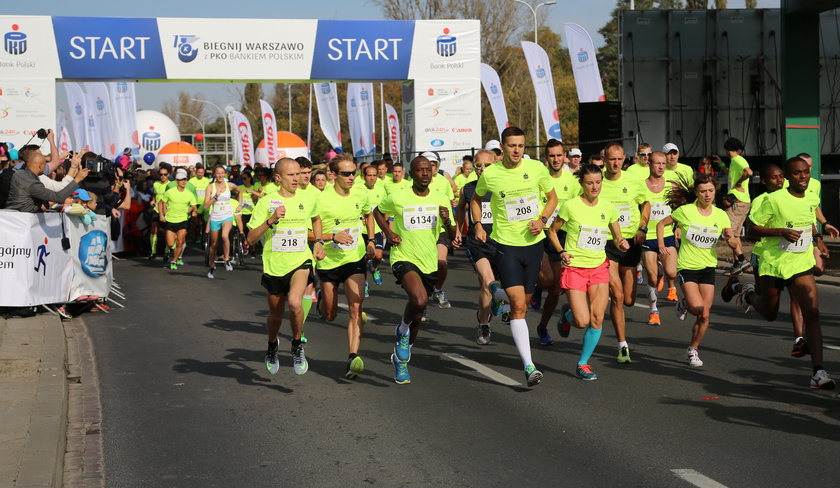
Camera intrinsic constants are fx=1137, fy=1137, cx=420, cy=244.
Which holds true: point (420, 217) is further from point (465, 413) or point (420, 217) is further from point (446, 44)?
point (446, 44)

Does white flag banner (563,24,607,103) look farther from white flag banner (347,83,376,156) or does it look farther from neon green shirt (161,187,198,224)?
white flag banner (347,83,376,156)

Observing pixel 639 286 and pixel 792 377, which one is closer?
pixel 792 377

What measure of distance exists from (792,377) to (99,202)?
10775 mm

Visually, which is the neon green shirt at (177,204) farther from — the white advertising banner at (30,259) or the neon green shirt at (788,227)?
the neon green shirt at (788,227)

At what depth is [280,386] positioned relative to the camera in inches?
364

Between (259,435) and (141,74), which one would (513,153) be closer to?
(259,435)

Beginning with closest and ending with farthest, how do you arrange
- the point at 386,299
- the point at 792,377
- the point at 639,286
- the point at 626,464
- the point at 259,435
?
1. the point at 626,464
2. the point at 259,435
3. the point at 792,377
4. the point at 386,299
5. the point at 639,286

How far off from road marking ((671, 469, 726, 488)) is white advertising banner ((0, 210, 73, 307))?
921cm

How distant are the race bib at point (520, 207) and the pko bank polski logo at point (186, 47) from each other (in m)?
17.1

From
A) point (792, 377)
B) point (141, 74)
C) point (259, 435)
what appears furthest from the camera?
point (141, 74)

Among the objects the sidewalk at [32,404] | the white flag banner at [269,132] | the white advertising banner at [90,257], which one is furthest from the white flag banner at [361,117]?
the sidewalk at [32,404]

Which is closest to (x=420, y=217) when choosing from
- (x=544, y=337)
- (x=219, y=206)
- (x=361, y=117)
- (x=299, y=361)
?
(x=299, y=361)

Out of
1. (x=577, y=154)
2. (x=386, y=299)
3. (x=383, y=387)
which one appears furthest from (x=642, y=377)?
(x=577, y=154)

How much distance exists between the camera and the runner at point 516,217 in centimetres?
924
